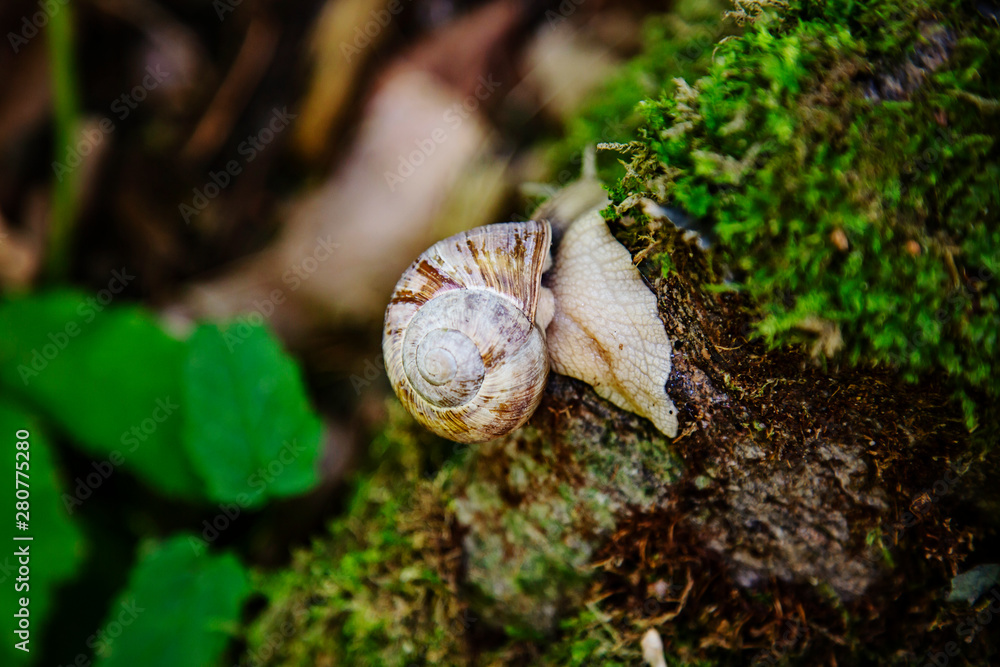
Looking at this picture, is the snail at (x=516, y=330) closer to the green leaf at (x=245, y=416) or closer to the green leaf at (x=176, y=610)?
the green leaf at (x=245, y=416)

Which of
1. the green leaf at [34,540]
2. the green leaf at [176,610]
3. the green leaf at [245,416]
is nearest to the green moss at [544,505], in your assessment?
the green leaf at [245,416]

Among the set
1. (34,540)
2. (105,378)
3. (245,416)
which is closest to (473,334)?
(245,416)

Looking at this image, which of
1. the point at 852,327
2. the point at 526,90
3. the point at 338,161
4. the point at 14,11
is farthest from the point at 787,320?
the point at 14,11

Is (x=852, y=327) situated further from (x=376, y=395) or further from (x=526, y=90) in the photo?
(x=526, y=90)

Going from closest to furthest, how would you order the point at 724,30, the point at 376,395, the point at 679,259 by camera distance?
the point at 679,259 → the point at 724,30 → the point at 376,395

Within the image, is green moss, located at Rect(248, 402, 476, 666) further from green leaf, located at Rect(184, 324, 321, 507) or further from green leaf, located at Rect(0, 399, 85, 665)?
green leaf, located at Rect(0, 399, 85, 665)

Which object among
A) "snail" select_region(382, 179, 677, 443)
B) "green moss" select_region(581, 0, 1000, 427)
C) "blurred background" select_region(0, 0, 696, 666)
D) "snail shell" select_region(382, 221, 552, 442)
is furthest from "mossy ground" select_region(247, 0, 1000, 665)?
"blurred background" select_region(0, 0, 696, 666)
